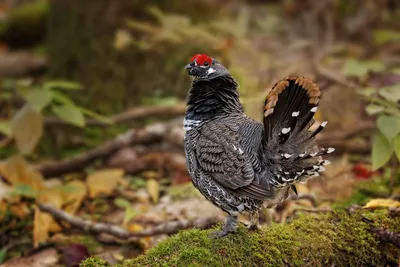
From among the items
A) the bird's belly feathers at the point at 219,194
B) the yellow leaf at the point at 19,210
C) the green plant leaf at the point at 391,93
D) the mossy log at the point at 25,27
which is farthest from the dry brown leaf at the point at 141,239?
the mossy log at the point at 25,27

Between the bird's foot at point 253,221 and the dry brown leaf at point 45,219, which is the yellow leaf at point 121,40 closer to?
the dry brown leaf at point 45,219

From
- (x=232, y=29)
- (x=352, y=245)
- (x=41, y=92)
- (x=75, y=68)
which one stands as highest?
(x=232, y=29)

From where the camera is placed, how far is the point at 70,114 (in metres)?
5.13

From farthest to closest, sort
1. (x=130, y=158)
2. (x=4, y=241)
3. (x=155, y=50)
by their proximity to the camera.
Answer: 1. (x=155, y=50)
2. (x=130, y=158)
3. (x=4, y=241)

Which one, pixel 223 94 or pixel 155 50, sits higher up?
pixel 155 50

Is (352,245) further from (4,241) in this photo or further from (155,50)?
(155,50)

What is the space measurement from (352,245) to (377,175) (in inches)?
95.4

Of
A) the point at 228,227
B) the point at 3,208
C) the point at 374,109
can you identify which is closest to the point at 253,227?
the point at 228,227

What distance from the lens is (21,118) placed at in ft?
17.4

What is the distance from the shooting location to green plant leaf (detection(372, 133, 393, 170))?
427 centimetres

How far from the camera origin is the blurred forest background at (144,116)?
4.75 m

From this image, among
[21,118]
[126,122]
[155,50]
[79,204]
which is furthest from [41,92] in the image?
[155,50]

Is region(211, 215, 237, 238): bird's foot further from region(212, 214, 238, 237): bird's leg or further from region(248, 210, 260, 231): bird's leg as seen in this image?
region(248, 210, 260, 231): bird's leg

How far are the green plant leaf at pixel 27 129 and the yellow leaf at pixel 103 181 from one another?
752 millimetres
